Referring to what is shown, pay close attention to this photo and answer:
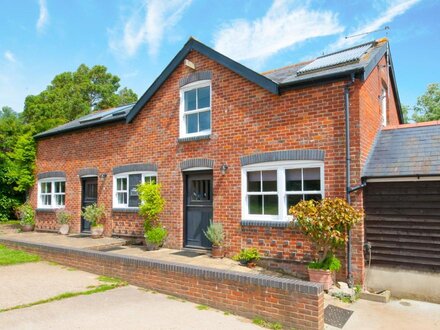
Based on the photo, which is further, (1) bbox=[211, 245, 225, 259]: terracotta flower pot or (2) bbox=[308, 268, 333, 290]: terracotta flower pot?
(1) bbox=[211, 245, 225, 259]: terracotta flower pot

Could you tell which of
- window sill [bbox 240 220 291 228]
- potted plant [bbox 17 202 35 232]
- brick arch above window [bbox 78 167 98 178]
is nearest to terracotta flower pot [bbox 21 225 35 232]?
potted plant [bbox 17 202 35 232]

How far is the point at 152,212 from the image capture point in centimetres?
1044

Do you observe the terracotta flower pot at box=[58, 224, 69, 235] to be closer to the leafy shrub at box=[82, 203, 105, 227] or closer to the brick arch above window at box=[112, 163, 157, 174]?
the leafy shrub at box=[82, 203, 105, 227]

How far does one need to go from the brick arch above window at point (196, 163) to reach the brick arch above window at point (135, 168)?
1311 millimetres

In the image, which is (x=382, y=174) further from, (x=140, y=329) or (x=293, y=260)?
(x=140, y=329)

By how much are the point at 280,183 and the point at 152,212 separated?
4.13 meters

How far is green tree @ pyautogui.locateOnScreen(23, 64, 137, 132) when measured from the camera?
32.2m

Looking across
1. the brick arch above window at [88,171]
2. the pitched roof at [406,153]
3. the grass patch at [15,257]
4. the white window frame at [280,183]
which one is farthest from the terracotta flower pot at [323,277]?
the brick arch above window at [88,171]

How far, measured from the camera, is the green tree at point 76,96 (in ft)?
106

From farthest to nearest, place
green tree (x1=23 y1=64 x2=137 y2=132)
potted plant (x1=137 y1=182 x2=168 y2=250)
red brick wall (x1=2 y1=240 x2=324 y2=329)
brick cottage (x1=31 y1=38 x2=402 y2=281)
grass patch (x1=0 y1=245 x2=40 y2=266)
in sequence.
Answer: green tree (x1=23 y1=64 x2=137 y2=132) < potted plant (x1=137 y1=182 x2=168 y2=250) < grass patch (x1=0 y1=245 x2=40 y2=266) < brick cottage (x1=31 y1=38 x2=402 y2=281) < red brick wall (x1=2 y1=240 x2=324 y2=329)

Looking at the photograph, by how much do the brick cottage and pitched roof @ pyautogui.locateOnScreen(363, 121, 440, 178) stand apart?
0.30 meters

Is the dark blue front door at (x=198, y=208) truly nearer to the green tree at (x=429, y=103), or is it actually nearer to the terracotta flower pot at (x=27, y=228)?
the terracotta flower pot at (x=27, y=228)

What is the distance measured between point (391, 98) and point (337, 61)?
195 inches

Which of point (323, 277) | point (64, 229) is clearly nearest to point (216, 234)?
point (323, 277)
